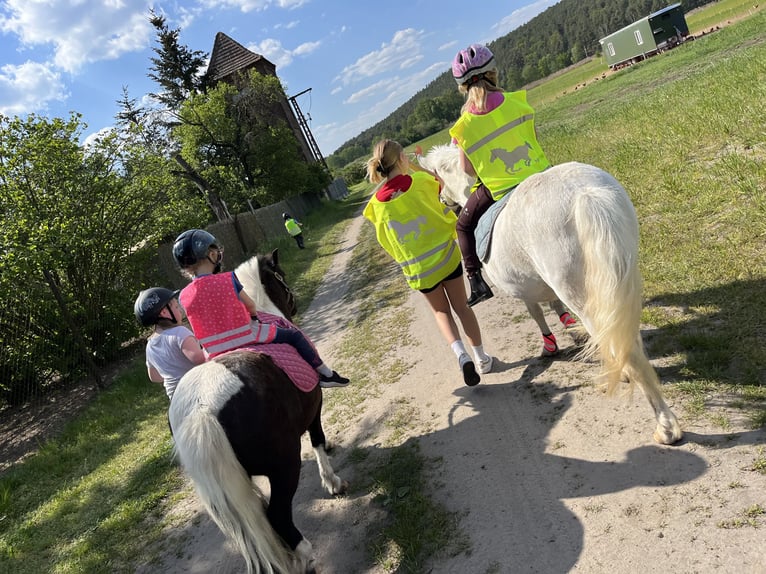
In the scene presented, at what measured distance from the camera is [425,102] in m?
135

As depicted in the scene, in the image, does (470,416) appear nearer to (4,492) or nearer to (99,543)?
(99,543)

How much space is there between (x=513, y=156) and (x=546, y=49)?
180704 millimetres

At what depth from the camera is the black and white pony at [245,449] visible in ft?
8.56

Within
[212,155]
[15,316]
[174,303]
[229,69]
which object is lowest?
[174,303]

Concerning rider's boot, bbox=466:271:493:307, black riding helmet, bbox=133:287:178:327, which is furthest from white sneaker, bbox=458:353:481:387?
black riding helmet, bbox=133:287:178:327

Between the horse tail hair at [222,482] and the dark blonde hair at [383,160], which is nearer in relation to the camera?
the horse tail hair at [222,482]

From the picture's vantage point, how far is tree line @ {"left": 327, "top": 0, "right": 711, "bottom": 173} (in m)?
126

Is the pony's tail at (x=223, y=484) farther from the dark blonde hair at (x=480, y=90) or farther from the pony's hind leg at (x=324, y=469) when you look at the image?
the dark blonde hair at (x=480, y=90)

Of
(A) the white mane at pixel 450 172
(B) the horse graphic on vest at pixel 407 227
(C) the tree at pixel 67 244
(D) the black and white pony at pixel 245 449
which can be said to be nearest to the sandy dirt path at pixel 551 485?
(D) the black and white pony at pixel 245 449

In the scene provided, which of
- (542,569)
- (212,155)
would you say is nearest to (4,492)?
(542,569)

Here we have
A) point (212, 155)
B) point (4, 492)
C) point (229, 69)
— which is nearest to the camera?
point (4, 492)

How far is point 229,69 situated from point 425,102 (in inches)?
4113

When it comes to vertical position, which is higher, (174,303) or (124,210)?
(124,210)

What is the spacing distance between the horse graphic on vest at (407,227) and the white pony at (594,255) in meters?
0.97
